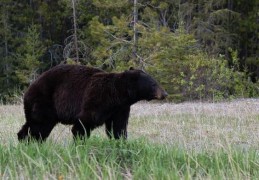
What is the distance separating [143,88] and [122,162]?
252cm

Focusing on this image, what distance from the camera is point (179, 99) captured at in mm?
24156

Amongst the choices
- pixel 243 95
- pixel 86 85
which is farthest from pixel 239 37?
pixel 86 85

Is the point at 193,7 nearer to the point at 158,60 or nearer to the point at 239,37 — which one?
the point at 239,37

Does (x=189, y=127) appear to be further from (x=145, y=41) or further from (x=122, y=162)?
(x=145, y=41)

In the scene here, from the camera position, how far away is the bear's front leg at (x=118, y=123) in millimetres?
7309

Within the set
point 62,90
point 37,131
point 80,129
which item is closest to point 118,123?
point 80,129

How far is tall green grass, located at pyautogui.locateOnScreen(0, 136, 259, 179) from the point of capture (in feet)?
13.8

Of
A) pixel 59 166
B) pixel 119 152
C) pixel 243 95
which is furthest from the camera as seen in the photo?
pixel 243 95

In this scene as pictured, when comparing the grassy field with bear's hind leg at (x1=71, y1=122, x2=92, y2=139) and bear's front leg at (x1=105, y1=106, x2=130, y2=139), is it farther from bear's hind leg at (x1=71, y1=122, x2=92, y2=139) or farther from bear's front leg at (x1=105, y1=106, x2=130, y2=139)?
bear's front leg at (x1=105, y1=106, x2=130, y2=139)

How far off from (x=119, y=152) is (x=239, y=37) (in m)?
32.1

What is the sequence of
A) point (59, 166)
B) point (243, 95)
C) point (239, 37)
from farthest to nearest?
point (239, 37), point (243, 95), point (59, 166)

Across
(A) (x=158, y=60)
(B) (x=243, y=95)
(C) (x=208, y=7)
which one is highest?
(C) (x=208, y=7)

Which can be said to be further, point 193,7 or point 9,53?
point 9,53

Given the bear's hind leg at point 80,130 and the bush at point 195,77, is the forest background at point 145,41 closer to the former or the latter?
the bush at point 195,77
